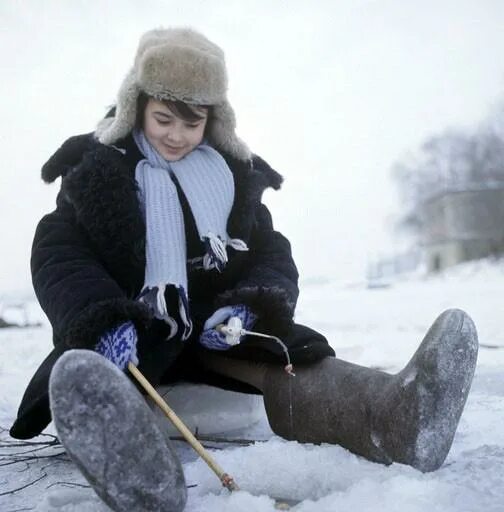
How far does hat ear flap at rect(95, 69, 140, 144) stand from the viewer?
1.71 m

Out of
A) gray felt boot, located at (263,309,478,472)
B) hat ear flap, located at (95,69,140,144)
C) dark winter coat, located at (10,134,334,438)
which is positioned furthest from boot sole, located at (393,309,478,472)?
hat ear flap, located at (95,69,140,144)

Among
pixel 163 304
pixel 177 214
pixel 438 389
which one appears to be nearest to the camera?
pixel 438 389

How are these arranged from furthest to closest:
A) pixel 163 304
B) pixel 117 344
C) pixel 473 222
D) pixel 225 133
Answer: pixel 473 222 < pixel 225 133 < pixel 163 304 < pixel 117 344

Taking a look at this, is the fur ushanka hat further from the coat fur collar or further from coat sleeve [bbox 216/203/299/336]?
coat sleeve [bbox 216/203/299/336]

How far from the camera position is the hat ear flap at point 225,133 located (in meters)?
1.86

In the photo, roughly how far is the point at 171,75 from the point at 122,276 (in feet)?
1.81

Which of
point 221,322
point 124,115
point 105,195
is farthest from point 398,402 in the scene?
point 124,115

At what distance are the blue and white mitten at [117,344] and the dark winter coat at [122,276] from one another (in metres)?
0.02

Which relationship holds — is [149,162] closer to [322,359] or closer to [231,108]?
[231,108]

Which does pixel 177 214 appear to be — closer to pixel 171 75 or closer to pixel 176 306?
pixel 176 306

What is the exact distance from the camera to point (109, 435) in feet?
3.26

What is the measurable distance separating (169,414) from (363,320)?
414cm

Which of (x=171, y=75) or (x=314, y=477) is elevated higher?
(x=171, y=75)

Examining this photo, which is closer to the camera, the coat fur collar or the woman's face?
the coat fur collar
